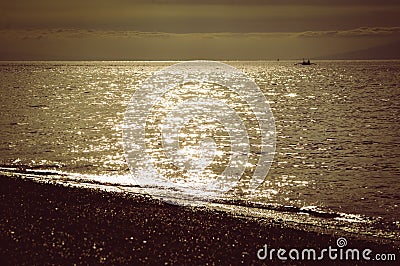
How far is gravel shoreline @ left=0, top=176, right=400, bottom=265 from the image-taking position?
42.7 feet

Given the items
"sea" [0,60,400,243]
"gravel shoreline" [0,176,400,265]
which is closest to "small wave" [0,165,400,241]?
"sea" [0,60,400,243]

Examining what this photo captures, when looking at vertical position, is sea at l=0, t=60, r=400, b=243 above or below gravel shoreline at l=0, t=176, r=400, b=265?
below

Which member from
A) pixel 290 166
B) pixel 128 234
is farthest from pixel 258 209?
pixel 290 166

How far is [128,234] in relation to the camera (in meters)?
14.9

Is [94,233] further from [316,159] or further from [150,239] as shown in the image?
[316,159]

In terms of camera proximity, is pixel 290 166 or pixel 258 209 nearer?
pixel 258 209

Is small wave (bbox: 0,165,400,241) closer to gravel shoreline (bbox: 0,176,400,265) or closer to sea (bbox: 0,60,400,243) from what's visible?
sea (bbox: 0,60,400,243)

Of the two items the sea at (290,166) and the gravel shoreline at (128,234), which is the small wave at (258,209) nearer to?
the sea at (290,166)

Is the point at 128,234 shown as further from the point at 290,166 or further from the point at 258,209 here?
the point at 290,166

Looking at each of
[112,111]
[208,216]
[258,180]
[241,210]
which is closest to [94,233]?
[208,216]

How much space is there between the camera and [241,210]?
2041 cm

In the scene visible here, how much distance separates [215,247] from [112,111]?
61.0 metres

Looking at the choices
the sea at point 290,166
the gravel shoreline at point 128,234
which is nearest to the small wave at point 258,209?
the sea at point 290,166

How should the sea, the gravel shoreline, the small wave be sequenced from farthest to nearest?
the sea
the small wave
the gravel shoreline
